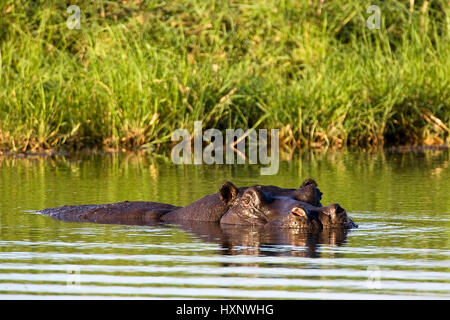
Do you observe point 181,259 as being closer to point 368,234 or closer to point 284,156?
point 368,234

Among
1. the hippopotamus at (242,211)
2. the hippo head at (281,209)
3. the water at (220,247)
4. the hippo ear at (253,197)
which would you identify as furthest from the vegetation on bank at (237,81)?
the hippo ear at (253,197)

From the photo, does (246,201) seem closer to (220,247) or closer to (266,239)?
(266,239)

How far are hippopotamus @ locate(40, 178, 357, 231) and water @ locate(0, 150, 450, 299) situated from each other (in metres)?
0.16

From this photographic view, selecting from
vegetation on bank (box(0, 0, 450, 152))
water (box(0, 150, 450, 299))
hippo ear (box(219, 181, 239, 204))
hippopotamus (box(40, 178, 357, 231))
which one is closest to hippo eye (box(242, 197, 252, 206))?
hippopotamus (box(40, 178, 357, 231))

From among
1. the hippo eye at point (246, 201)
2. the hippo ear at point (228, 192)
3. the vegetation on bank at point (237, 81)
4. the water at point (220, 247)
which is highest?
the vegetation on bank at point (237, 81)

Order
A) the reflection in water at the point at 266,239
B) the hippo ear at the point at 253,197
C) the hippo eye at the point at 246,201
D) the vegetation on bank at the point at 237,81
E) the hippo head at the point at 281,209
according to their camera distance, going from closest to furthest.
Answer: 1. the reflection in water at the point at 266,239
2. the hippo head at the point at 281,209
3. the hippo ear at the point at 253,197
4. the hippo eye at the point at 246,201
5. the vegetation on bank at the point at 237,81

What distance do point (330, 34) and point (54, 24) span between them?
16.6ft

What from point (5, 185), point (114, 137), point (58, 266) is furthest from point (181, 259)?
point (114, 137)

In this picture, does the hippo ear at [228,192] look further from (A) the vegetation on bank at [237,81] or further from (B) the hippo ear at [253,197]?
(A) the vegetation on bank at [237,81]

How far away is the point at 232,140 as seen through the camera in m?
17.5

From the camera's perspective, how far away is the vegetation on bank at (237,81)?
17.1 metres

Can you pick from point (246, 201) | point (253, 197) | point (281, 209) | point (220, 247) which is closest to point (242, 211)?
point (246, 201)

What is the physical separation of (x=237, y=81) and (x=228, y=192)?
8.64 metres

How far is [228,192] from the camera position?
9.38m
